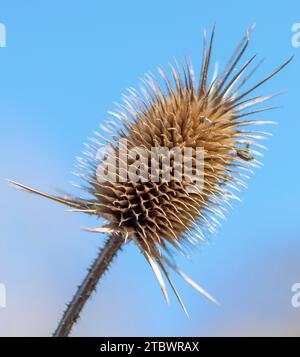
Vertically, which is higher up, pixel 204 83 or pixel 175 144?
pixel 204 83

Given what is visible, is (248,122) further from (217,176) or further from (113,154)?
(113,154)
